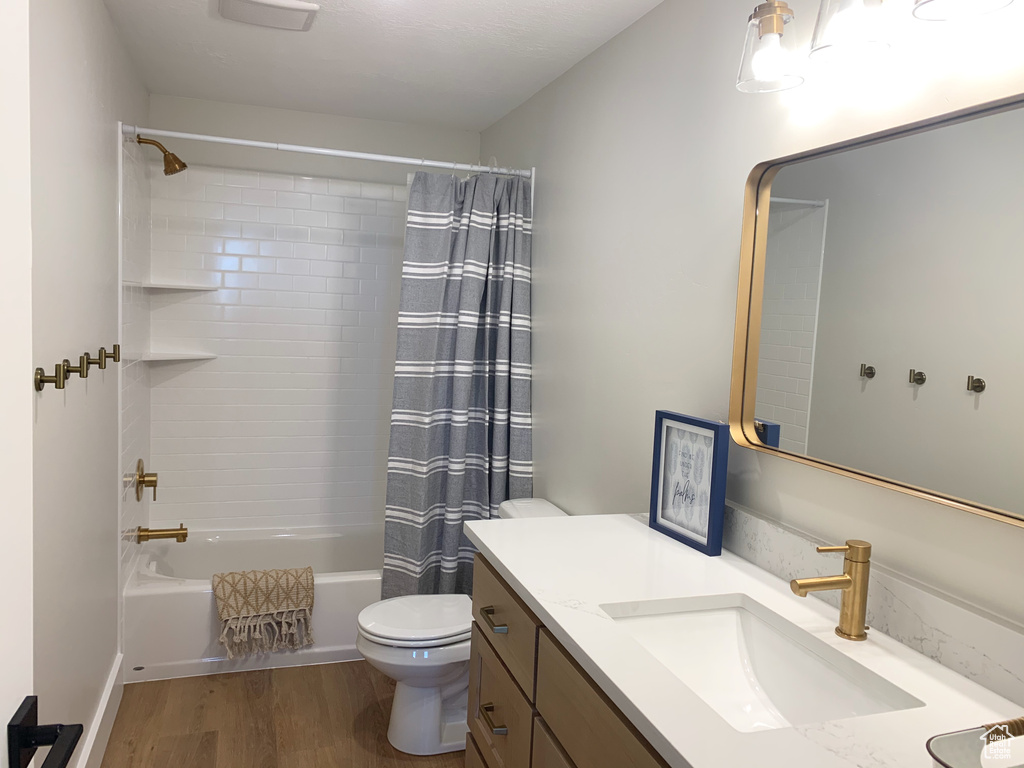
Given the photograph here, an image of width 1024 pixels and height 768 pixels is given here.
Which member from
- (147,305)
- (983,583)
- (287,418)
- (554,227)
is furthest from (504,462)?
(983,583)

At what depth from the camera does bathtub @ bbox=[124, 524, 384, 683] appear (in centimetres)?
293

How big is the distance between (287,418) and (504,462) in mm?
1320

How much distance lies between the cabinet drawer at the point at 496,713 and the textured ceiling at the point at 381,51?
1.77 m

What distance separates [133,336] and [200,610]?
1.10m

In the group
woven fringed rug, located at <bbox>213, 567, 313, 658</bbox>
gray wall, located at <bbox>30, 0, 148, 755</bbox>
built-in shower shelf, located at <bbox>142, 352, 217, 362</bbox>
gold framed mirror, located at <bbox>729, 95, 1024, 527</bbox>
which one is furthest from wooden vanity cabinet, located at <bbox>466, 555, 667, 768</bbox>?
built-in shower shelf, located at <bbox>142, 352, 217, 362</bbox>

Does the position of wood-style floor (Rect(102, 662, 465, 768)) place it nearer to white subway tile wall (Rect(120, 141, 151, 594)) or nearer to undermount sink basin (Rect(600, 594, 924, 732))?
white subway tile wall (Rect(120, 141, 151, 594))

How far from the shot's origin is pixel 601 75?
2482 millimetres

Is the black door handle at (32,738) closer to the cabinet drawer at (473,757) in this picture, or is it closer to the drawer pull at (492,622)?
the drawer pull at (492,622)

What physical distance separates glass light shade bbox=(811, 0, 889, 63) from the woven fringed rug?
8.46 feet

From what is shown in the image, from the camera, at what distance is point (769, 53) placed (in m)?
1.49

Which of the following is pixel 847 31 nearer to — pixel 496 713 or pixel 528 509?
pixel 496 713

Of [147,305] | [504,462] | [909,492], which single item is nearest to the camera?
[909,492]

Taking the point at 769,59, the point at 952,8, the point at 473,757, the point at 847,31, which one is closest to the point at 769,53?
the point at 769,59

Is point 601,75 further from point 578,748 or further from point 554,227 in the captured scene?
point 578,748
